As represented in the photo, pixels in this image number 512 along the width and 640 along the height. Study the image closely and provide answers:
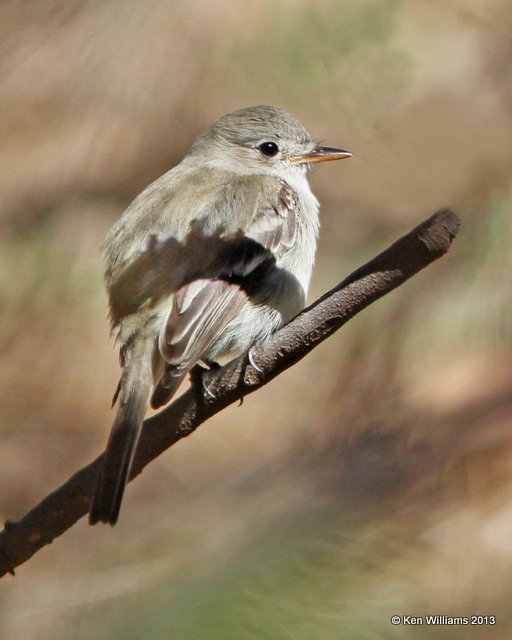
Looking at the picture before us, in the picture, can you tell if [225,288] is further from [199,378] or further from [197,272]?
[199,378]

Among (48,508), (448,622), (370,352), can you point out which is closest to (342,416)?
(370,352)

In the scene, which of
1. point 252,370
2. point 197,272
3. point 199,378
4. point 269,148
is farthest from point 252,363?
point 269,148

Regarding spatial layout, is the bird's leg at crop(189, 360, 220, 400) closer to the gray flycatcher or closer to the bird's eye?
the gray flycatcher

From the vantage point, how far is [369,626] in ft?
2.66

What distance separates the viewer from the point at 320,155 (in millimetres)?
3291

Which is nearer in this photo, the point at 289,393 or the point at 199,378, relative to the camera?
the point at 199,378

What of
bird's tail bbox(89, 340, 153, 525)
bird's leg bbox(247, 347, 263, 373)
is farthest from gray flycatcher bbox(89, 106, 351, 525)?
bird's leg bbox(247, 347, 263, 373)

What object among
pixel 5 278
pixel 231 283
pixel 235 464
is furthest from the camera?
pixel 235 464

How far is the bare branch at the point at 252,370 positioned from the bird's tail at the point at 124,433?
3 centimetres

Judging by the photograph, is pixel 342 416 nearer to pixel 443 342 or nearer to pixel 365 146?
pixel 443 342

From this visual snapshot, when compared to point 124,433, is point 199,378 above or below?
above

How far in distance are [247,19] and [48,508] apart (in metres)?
1.07

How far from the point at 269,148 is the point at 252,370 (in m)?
1.55

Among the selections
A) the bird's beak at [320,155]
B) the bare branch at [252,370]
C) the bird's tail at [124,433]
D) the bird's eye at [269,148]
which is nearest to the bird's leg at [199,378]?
the bare branch at [252,370]
